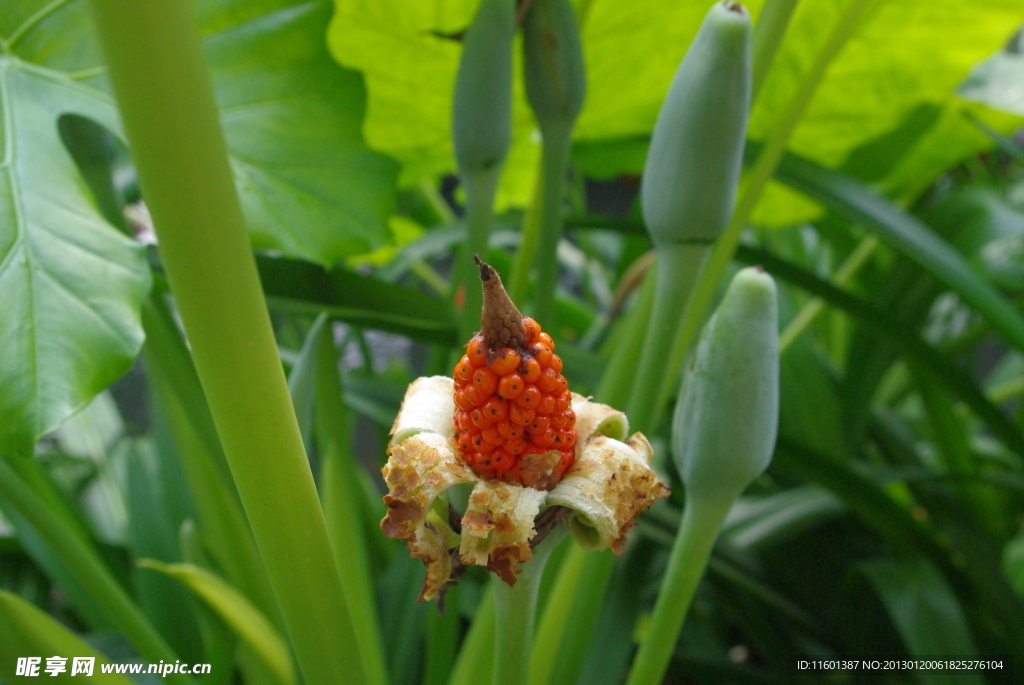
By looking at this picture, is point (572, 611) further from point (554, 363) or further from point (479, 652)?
point (554, 363)

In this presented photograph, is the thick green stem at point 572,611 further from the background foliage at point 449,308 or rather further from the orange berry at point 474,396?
the orange berry at point 474,396

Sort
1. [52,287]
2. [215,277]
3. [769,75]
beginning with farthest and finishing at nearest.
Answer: [769,75]
[52,287]
[215,277]

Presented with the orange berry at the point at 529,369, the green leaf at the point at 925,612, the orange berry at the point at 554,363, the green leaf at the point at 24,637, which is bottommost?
the green leaf at the point at 925,612

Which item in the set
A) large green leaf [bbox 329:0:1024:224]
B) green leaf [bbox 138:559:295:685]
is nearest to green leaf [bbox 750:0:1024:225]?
large green leaf [bbox 329:0:1024:224]

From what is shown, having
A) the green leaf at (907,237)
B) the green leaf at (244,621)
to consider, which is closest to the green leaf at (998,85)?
the green leaf at (907,237)

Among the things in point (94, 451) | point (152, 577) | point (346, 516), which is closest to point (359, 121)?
point (346, 516)

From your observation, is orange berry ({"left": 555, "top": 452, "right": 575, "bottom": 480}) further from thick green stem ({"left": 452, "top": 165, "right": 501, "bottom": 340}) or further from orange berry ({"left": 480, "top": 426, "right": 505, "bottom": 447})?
thick green stem ({"left": 452, "top": 165, "right": 501, "bottom": 340})

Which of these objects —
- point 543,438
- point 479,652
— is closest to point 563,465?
point 543,438
